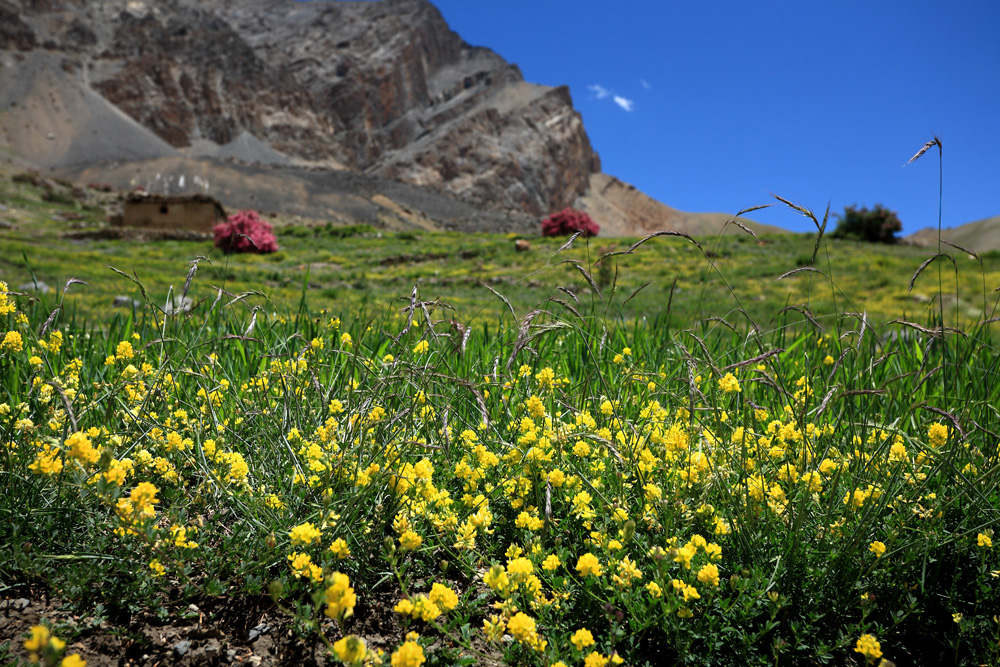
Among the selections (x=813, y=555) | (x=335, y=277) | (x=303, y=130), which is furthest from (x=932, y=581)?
(x=303, y=130)

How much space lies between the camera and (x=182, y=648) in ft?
4.70

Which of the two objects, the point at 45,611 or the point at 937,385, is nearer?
the point at 45,611

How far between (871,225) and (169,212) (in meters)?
33.8

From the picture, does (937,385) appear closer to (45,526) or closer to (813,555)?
(813,555)

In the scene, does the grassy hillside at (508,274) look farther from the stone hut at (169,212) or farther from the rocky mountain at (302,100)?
the rocky mountain at (302,100)

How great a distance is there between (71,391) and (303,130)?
113 meters

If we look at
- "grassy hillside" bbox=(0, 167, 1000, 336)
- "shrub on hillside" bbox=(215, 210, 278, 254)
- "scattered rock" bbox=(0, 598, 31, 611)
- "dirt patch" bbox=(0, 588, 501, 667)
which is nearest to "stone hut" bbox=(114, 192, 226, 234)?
"grassy hillside" bbox=(0, 167, 1000, 336)

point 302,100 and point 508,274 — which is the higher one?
point 302,100

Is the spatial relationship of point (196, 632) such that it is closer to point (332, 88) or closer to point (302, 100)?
point (302, 100)

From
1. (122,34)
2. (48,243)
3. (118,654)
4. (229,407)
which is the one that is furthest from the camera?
(122,34)

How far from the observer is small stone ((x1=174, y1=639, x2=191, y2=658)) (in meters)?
1.43

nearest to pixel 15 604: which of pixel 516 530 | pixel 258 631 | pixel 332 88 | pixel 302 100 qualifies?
pixel 258 631

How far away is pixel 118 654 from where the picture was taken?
1425mm

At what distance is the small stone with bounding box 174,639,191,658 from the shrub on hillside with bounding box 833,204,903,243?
2691 cm
